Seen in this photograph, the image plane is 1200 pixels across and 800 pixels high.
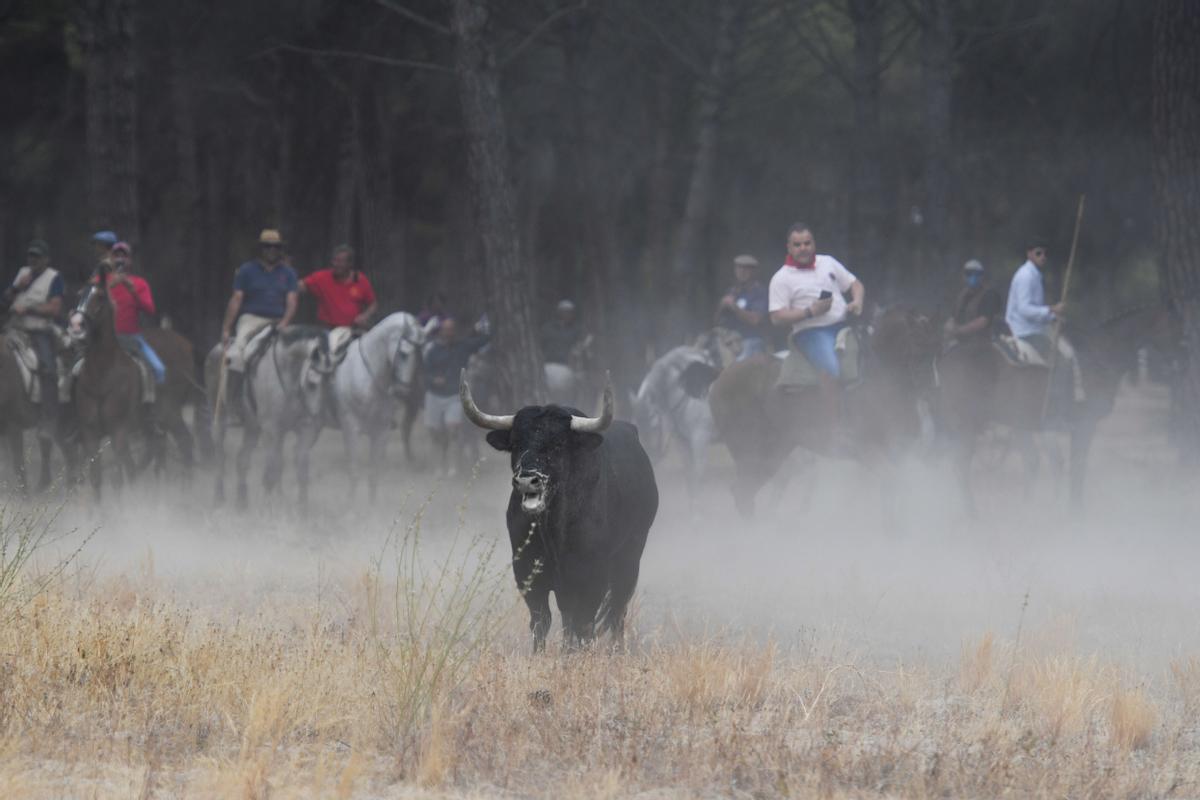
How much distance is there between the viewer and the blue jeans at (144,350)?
18.4m

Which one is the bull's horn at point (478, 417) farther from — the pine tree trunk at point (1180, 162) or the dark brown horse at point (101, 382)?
the pine tree trunk at point (1180, 162)

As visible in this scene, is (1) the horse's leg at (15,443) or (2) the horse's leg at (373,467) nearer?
(1) the horse's leg at (15,443)

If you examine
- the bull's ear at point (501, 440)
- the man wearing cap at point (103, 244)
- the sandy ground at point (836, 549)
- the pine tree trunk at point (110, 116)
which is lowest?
the sandy ground at point (836, 549)

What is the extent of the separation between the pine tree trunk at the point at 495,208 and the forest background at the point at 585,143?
3 centimetres

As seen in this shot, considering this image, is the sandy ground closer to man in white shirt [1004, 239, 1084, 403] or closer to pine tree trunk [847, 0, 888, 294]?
man in white shirt [1004, 239, 1084, 403]

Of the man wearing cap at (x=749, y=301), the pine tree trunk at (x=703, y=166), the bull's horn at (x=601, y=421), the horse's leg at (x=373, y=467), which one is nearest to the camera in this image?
the bull's horn at (x=601, y=421)

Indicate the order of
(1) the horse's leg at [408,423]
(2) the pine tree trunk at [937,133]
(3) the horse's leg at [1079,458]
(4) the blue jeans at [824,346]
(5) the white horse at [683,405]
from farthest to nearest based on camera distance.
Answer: (2) the pine tree trunk at [937,133] → (1) the horse's leg at [408,423] → (5) the white horse at [683,405] → (3) the horse's leg at [1079,458] → (4) the blue jeans at [824,346]

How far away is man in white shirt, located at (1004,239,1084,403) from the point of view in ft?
61.6

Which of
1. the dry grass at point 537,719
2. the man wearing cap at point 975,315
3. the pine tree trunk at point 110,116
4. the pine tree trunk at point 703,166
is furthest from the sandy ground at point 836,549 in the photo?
the pine tree trunk at point 703,166

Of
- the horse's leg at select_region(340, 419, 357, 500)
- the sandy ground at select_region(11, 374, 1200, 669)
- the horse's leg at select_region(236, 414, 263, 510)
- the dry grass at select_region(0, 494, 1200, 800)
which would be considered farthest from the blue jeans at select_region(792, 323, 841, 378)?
the dry grass at select_region(0, 494, 1200, 800)

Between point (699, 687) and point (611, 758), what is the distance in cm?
118

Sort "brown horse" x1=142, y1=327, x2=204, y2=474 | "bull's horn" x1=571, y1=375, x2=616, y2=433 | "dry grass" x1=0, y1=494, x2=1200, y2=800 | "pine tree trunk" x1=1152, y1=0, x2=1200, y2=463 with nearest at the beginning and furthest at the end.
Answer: "dry grass" x1=0, y1=494, x2=1200, y2=800, "bull's horn" x1=571, y1=375, x2=616, y2=433, "pine tree trunk" x1=1152, y1=0, x2=1200, y2=463, "brown horse" x1=142, y1=327, x2=204, y2=474

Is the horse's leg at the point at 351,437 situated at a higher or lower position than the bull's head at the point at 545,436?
lower

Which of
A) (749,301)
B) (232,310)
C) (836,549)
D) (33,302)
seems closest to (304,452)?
(232,310)
